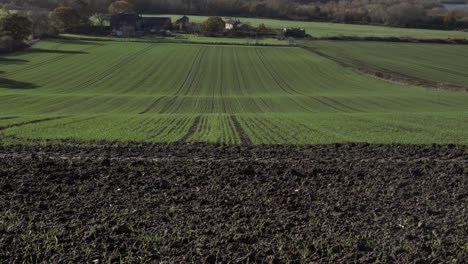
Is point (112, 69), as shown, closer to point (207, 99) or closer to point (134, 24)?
point (207, 99)

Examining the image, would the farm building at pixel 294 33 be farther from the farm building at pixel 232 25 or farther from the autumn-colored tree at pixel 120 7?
the autumn-colored tree at pixel 120 7

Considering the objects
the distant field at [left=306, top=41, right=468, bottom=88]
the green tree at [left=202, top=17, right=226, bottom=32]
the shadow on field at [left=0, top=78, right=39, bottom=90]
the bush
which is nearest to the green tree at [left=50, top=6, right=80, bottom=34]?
the bush

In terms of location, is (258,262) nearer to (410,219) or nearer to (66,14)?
(410,219)

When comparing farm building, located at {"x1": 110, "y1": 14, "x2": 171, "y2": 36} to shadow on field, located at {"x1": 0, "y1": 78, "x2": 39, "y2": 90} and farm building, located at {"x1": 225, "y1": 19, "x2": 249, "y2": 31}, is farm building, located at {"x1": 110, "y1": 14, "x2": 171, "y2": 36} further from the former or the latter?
shadow on field, located at {"x1": 0, "y1": 78, "x2": 39, "y2": 90}

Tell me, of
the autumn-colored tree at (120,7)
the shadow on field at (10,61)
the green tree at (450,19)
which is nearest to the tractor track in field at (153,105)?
the shadow on field at (10,61)

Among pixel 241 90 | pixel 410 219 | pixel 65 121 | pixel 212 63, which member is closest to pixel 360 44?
pixel 212 63

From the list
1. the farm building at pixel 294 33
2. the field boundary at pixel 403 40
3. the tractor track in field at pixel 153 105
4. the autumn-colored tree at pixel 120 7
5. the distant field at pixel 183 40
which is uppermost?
the autumn-colored tree at pixel 120 7
